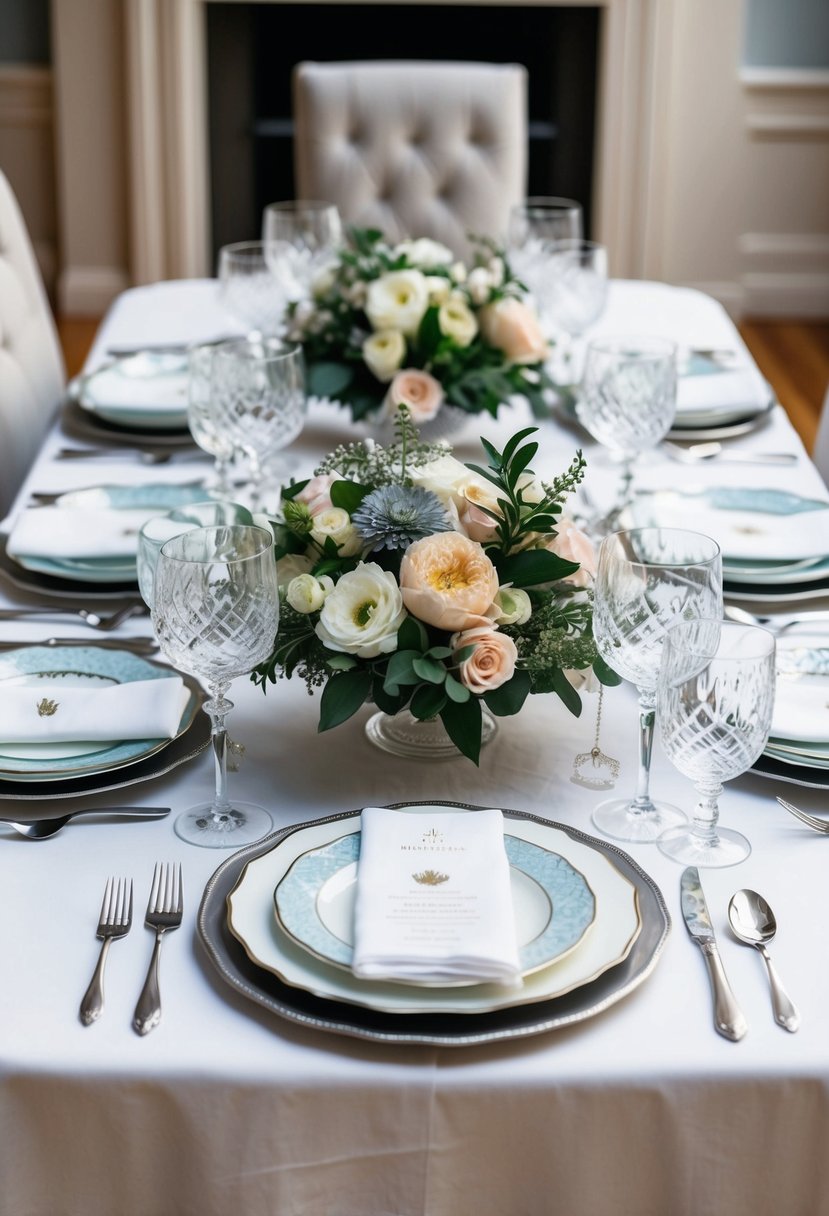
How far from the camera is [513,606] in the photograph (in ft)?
3.42

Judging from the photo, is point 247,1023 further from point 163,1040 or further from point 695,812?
point 695,812

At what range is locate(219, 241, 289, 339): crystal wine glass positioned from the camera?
6.40ft

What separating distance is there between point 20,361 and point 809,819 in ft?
4.69

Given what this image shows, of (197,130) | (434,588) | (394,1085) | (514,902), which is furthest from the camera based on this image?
(197,130)

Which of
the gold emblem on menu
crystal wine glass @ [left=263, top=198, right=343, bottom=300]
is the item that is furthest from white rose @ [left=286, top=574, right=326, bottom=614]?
crystal wine glass @ [left=263, top=198, right=343, bottom=300]

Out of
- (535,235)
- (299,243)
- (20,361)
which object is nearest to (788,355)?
(535,235)

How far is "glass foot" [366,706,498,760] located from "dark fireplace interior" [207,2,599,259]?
388 cm

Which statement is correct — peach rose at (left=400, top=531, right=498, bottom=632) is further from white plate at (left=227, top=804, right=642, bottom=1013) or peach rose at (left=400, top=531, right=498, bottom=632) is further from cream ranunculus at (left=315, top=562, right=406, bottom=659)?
white plate at (left=227, top=804, right=642, bottom=1013)

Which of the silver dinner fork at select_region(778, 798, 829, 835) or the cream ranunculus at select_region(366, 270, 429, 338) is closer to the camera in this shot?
the silver dinner fork at select_region(778, 798, 829, 835)

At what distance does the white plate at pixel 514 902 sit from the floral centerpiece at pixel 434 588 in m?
0.11

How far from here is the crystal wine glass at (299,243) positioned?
80.3 inches

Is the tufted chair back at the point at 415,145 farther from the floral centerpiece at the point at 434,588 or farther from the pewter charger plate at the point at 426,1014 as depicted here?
the pewter charger plate at the point at 426,1014

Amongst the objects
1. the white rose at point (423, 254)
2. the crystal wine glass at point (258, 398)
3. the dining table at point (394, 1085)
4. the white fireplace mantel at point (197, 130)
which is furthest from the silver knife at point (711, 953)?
the white fireplace mantel at point (197, 130)

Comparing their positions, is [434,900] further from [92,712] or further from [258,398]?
[258,398]
